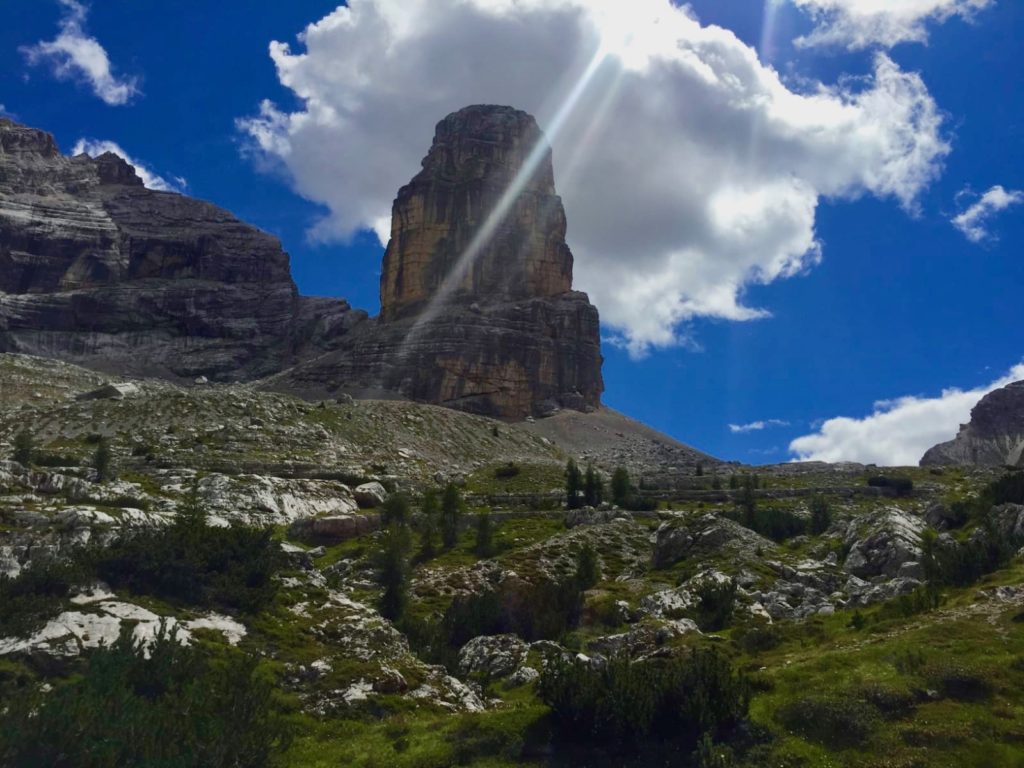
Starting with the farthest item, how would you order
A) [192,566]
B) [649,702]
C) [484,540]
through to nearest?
[484,540], [192,566], [649,702]

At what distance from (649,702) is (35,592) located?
688 inches

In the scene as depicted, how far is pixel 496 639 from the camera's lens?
33.6 metres

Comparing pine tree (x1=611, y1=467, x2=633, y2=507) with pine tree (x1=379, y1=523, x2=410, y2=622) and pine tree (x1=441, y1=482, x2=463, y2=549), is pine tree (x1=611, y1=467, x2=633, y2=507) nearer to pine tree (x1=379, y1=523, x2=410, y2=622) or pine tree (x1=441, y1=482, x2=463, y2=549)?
pine tree (x1=441, y1=482, x2=463, y2=549)

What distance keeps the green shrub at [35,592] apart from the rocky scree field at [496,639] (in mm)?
89

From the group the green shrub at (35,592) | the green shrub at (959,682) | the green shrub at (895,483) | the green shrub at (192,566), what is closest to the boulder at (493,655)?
the green shrub at (192,566)

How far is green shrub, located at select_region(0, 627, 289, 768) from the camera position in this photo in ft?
47.8

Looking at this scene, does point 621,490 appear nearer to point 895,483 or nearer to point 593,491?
point 593,491

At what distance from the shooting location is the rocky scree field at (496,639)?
62.4 feet

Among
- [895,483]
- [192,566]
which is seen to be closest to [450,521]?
[192,566]

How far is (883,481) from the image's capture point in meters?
92.8

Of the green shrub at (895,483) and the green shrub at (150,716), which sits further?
the green shrub at (895,483)

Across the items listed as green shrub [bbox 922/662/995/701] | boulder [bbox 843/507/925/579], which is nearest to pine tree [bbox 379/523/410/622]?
green shrub [bbox 922/662/995/701]

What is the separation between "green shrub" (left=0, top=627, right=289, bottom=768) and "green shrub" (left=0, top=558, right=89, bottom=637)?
96.7 inches

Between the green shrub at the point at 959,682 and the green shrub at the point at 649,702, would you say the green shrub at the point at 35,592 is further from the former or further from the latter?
the green shrub at the point at 959,682
